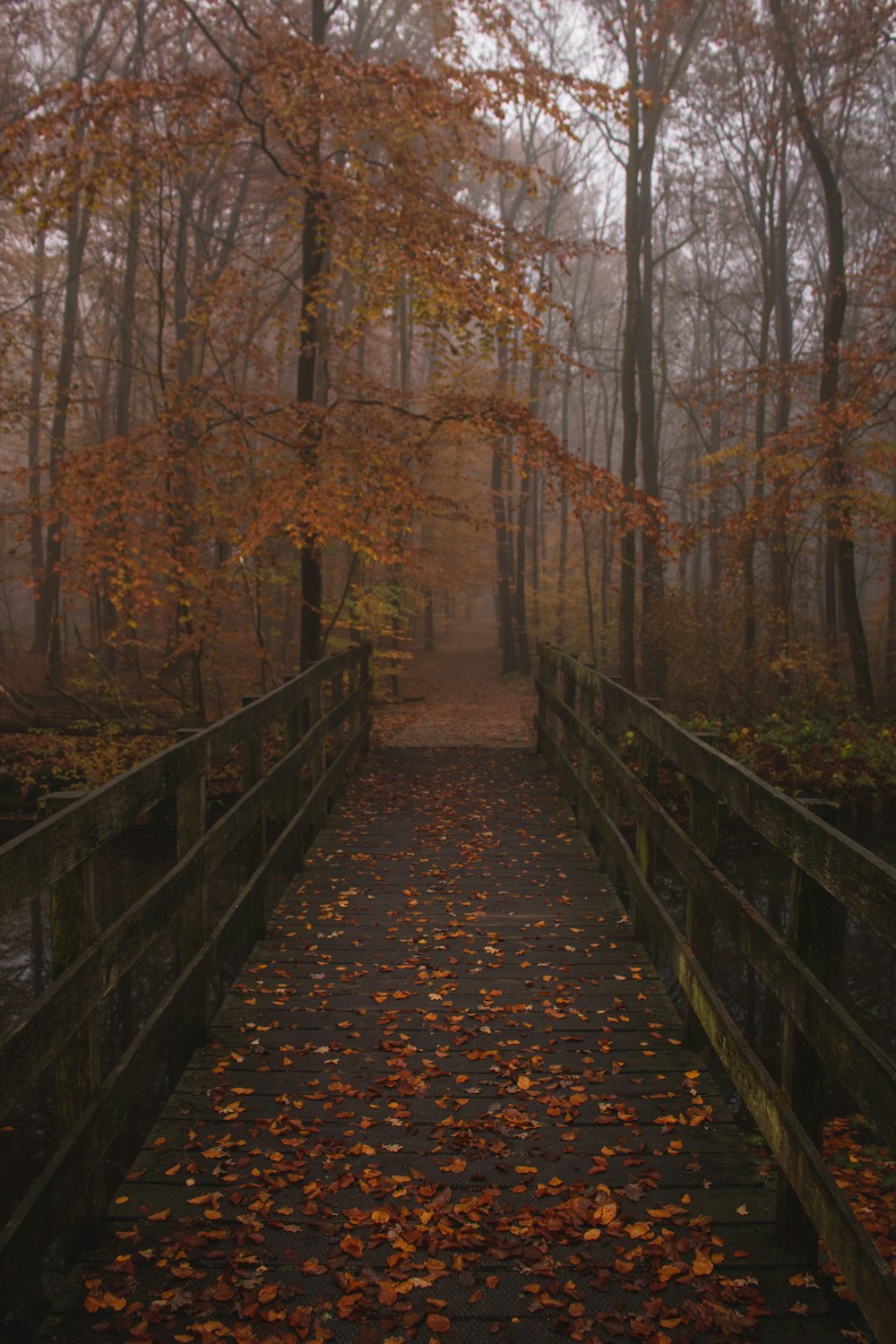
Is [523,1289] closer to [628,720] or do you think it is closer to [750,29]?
[628,720]

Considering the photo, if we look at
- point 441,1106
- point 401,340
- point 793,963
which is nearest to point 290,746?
point 441,1106

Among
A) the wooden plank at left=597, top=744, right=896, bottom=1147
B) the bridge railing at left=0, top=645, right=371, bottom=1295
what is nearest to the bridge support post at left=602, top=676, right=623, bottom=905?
the wooden plank at left=597, top=744, right=896, bottom=1147

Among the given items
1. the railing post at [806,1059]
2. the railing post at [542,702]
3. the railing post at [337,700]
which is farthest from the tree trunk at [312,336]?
the railing post at [806,1059]

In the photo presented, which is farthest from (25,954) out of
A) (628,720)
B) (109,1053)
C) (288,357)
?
(288,357)

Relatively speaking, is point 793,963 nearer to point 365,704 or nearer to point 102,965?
point 102,965

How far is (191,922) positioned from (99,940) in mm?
1154

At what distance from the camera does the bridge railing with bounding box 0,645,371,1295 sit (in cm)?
236

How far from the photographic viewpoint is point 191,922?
13.1 feet

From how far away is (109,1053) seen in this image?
5.80 metres

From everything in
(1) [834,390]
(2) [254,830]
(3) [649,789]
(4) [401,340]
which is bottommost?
(2) [254,830]

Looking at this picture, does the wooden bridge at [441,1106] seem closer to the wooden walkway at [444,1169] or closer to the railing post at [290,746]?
the wooden walkway at [444,1169]

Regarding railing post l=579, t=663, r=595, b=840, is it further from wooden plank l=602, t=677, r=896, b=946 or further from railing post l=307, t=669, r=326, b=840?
wooden plank l=602, t=677, r=896, b=946

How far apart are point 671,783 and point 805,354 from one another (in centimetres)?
1854

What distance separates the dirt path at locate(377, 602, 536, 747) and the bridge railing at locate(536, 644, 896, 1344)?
Result: 26.7 feet
